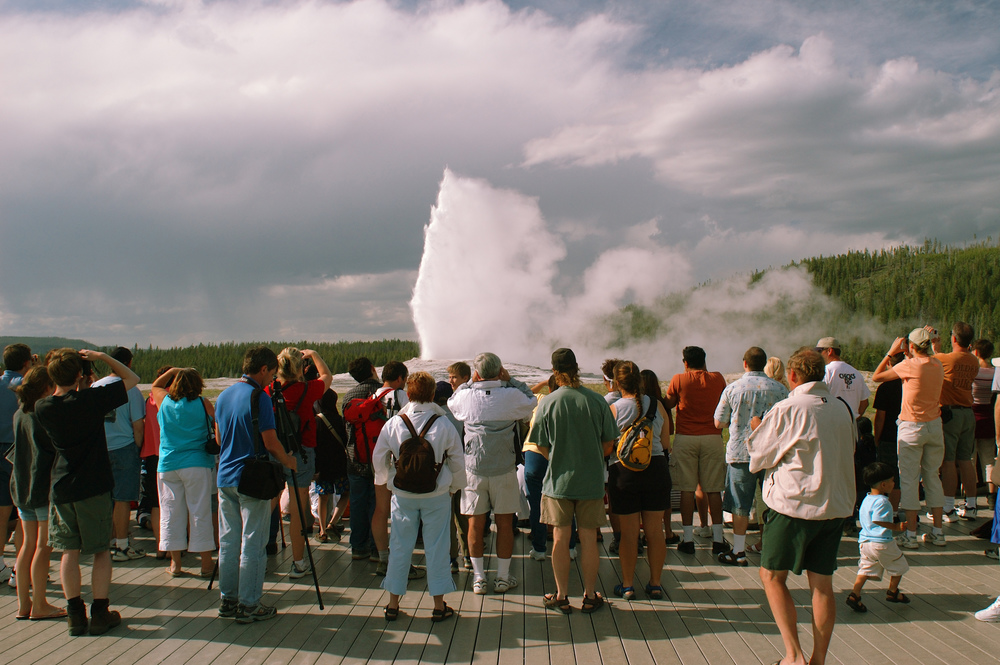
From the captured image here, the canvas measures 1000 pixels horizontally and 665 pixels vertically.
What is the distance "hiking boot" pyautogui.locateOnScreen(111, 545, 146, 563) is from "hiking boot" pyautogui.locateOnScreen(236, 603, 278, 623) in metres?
2.65

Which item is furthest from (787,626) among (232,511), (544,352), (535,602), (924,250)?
(924,250)

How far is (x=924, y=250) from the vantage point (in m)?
178

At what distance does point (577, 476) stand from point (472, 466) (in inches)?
44.8

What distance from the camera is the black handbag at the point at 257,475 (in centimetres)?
521

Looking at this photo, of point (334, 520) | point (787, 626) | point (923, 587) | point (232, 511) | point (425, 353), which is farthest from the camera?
point (425, 353)

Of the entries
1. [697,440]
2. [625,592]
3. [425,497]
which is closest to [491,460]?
[425,497]

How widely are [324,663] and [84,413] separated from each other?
8.91ft

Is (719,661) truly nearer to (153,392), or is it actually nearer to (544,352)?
(153,392)

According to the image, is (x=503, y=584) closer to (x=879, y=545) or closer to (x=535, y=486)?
(x=535, y=486)

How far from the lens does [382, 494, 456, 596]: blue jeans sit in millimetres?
5301

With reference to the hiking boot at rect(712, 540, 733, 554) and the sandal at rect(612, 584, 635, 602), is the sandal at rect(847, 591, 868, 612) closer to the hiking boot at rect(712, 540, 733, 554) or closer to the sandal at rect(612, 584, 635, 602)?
the hiking boot at rect(712, 540, 733, 554)

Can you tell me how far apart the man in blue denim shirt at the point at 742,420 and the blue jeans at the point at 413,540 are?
323 cm

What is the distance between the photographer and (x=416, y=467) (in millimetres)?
5172

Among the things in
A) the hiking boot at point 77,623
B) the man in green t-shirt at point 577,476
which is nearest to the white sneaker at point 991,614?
the man in green t-shirt at point 577,476
